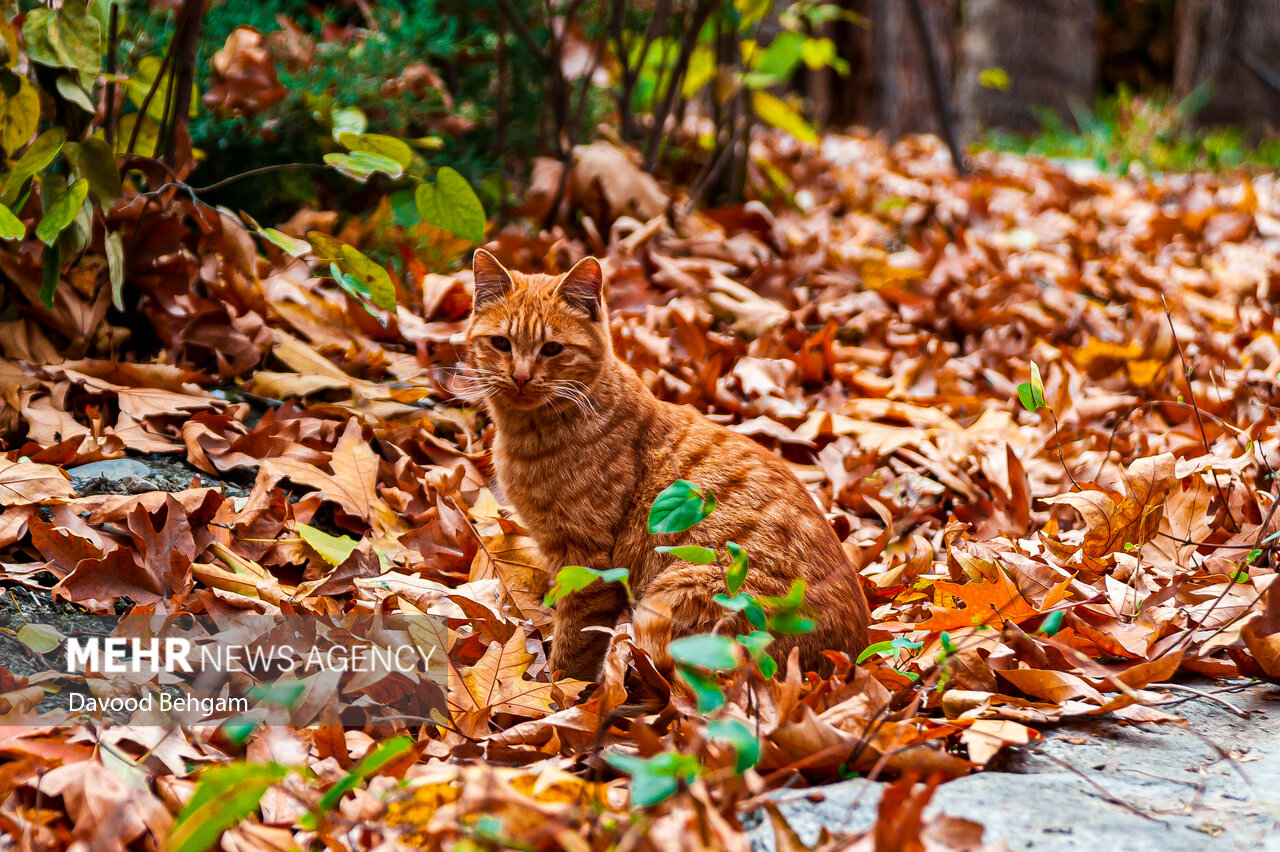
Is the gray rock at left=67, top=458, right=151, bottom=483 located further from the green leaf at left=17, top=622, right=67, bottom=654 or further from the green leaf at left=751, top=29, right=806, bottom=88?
the green leaf at left=751, top=29, right=806, bottom=88

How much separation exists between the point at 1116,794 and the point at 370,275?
215 centimetres

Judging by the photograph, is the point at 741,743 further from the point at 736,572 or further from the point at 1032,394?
the point at 1032,394

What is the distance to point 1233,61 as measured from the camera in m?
10.0

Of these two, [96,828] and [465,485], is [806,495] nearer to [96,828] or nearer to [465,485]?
[465,485]

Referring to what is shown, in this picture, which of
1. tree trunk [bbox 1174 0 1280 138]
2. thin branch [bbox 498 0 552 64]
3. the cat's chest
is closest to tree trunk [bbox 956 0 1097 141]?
tree trunk [bbox 1174 0 1280 138]

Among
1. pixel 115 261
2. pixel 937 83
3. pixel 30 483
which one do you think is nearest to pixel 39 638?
pixel 30 483

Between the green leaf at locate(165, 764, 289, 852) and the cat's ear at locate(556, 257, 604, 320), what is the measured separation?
1821 millimetres

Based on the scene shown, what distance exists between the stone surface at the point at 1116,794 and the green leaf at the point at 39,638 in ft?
5.18

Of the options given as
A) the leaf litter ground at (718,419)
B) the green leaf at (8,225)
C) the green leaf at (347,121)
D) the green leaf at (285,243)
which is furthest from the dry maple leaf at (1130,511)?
the green leaf at (8,225)

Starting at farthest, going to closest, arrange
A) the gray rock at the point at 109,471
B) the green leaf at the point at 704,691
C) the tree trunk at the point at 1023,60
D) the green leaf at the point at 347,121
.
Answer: the tree trunk at the point at 1023,60
the green leaf at the point at 347,121
the gray rock at the point at 109,471
the green leaf at the point at 704,691

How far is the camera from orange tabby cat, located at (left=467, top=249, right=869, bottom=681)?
2.35 metres

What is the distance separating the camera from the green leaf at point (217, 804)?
4.25 ft

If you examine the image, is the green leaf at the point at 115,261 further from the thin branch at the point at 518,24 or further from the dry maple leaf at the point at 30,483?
the thin branch at the point at 518,24

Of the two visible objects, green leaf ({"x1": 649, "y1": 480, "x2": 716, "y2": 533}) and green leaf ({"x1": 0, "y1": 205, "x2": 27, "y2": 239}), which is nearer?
green leaf ({"x1": 649, "y1": 480, "x2": 716, "y2": 533})
